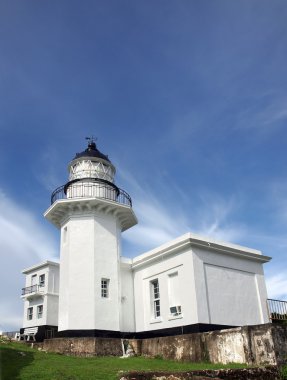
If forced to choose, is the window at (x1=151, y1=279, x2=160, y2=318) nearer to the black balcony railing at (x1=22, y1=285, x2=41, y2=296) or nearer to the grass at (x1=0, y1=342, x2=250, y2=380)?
the grass at (x1=0, y1=342, x2=250, y2=380)

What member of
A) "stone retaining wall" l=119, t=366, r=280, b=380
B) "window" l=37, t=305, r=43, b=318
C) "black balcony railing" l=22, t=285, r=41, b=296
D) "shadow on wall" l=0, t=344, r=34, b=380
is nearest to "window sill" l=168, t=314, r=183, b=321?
"stone retaining wall" l=119, t=366, r=280, b=380

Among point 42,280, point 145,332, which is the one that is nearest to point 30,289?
point 42,280

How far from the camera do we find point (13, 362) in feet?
40.9

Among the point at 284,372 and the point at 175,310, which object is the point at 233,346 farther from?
the point at 175,310

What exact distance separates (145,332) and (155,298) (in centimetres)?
163

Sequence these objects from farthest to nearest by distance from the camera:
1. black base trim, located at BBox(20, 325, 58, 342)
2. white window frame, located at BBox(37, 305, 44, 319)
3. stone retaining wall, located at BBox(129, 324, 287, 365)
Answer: white window frame, located at BBox(37, 305, 44, 319), black base trim, located at BBox(20, 325, 58, 342), stone retaining wall, located at BBox(129, 324, 287, 365)

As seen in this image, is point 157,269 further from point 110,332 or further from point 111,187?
point 111,187

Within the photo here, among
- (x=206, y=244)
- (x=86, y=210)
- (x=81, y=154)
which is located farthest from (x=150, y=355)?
(x=81, y=154)

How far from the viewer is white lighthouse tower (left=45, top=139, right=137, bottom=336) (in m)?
18.1

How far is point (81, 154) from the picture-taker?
72.4ft

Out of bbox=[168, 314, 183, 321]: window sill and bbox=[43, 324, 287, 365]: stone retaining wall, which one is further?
bbox=[168, 314, 183, 321]: window sill

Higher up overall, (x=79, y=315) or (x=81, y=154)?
(x=81, y=154)

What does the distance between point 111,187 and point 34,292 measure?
11781 mm

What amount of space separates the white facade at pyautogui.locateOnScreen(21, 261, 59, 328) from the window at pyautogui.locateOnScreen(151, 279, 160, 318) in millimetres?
10690
